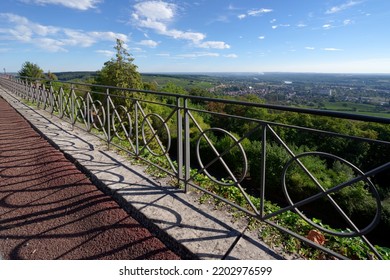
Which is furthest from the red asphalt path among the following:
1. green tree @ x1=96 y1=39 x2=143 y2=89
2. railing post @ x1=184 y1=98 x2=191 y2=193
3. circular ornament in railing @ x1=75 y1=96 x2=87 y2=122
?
green tree @ x1=96 y1=39 x2=143 y2=89

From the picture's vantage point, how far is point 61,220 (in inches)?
104

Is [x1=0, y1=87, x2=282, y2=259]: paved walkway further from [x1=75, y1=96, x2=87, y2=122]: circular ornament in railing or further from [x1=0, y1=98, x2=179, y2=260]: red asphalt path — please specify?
[x1=75, y1=96, x2=87, y2=122]: circular ornament in railing

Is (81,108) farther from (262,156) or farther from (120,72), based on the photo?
(120,72)

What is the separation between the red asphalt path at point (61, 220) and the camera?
7.25 feet

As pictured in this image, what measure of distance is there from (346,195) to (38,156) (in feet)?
66.8

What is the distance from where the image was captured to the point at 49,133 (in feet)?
18.5

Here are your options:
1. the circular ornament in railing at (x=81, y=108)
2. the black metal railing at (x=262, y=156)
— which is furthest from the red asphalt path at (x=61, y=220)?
the circular ornament in railing at (x=81, y=108)

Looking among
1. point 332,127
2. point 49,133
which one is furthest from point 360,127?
point 49,133

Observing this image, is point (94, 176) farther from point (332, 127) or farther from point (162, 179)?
point (332, 127)

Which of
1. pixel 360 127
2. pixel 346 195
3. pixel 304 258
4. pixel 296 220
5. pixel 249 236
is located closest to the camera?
pixel 304 258

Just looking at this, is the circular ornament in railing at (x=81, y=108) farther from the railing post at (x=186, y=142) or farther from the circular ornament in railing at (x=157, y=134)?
the railing post at (x=186, y=142)

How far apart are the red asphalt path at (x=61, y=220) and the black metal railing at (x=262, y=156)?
822mm

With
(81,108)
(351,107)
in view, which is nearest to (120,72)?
(81,108)

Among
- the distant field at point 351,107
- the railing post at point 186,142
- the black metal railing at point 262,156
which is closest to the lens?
the black metal railing at point 262,156
